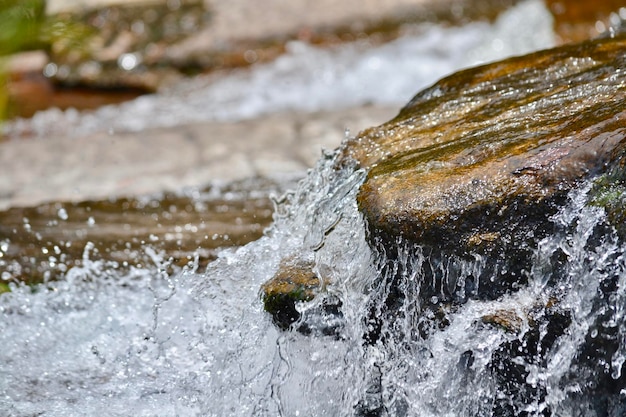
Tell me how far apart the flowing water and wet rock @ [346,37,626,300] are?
4cm

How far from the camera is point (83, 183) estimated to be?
14.3 feet

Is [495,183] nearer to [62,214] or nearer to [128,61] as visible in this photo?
[62,214]

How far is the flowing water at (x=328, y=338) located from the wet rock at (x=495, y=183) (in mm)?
36

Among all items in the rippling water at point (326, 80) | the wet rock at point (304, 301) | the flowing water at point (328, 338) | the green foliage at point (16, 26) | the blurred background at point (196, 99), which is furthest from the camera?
the rippling water at point (326, 80)

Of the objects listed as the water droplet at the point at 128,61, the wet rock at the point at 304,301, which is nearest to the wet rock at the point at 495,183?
the wet rock at the point at 304,301

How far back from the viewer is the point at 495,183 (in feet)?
7.70

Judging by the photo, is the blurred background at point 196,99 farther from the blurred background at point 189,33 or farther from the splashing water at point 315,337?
the splashing water at point 315,337

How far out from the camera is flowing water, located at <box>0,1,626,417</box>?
231cm

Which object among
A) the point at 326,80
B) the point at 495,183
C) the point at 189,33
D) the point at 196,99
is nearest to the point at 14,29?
the point at 495,183

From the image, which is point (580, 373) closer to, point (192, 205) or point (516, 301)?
point (516, 301)

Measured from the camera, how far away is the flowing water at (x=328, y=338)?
2.31 meters

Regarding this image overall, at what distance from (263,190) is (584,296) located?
203 centimetres

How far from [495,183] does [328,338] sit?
0.66 meters

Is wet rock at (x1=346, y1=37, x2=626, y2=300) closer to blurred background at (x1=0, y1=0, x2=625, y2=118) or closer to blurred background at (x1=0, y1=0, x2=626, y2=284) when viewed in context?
blurred background at (x1=0, y1=0, x2=626, y2=284)
